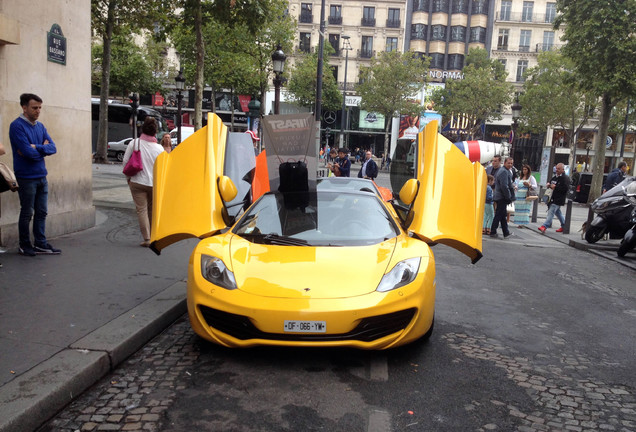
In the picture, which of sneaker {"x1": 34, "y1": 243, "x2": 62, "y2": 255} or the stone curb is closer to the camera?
the stone curb

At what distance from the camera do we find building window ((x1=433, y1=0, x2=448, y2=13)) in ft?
175

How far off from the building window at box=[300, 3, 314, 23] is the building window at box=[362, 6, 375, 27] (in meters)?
5.26

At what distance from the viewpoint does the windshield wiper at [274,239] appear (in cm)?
436

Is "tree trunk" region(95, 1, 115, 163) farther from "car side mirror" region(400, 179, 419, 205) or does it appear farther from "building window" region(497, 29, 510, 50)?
"building window" region(497, 29, 510, 50)

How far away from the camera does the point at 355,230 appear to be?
462cm

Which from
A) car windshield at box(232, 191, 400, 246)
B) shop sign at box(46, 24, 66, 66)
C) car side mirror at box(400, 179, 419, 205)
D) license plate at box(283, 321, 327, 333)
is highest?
shop sign at box(46, 24, 66, 66)

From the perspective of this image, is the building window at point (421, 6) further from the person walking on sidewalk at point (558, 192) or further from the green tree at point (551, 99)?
the person walking on sidewalk at point (558, 192)

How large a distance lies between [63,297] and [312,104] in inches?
1878

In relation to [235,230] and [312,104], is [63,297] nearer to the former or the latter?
[235,230]

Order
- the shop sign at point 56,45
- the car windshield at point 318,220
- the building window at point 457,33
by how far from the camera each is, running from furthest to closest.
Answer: the building window at point 457,33
the shop sign at point 56,45
the car windshield at point 318,220

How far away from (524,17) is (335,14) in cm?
1885

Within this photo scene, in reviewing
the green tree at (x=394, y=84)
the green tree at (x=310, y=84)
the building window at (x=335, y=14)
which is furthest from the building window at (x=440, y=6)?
the green tree at (x=310, y=84)

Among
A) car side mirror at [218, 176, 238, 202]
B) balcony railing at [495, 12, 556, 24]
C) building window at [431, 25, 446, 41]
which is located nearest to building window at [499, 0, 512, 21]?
balcony railing at [495, 12, 556, 24]

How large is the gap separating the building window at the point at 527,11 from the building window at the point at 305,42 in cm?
2142
